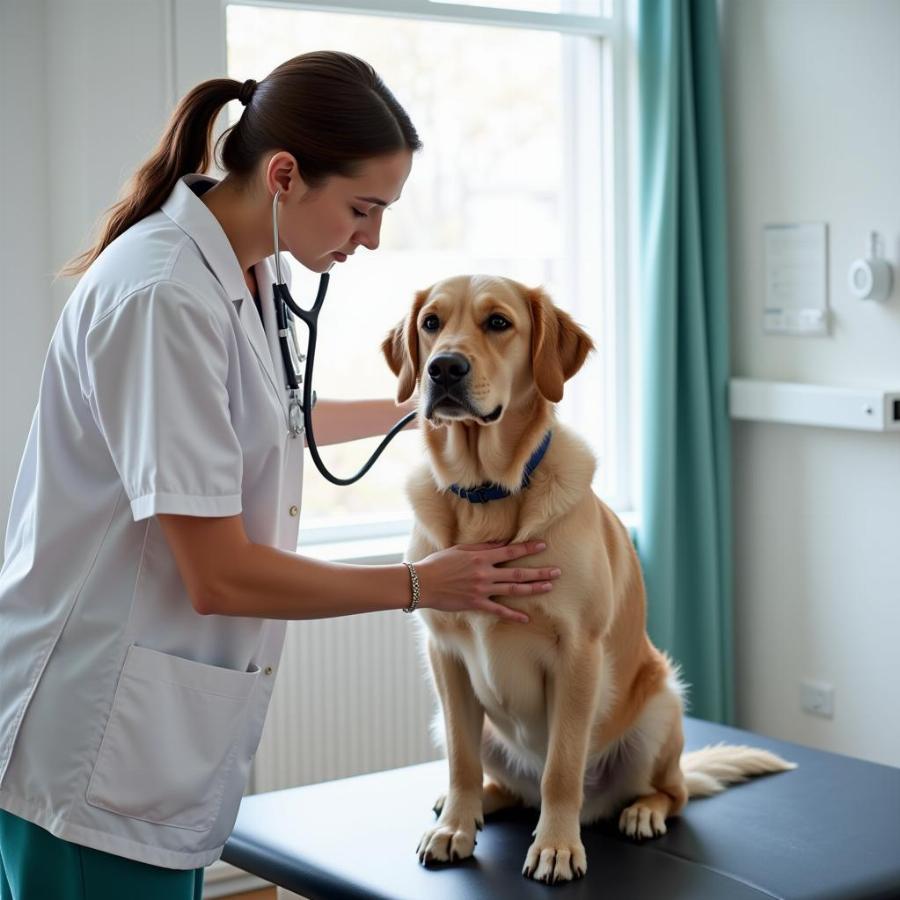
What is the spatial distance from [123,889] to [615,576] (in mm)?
860

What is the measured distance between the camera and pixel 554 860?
171cm

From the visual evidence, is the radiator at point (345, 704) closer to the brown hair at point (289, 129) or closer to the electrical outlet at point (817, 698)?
the electrical outlet at point (817, 698)

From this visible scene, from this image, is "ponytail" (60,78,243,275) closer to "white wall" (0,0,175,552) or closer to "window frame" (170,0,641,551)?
"white wall" (0,0,175,552)

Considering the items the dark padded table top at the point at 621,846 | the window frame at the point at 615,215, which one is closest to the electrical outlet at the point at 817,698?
the window frame at the point at 615,215

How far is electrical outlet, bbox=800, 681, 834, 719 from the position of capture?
3.29 meters

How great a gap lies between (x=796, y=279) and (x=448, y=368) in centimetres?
188

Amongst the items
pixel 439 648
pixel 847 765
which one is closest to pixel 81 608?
pixel 439 648

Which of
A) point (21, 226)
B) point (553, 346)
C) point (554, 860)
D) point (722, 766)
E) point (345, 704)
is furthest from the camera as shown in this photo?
point (345, 704)

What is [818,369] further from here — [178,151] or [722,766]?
[178,151]

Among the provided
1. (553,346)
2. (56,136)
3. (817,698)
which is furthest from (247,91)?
(817,698)

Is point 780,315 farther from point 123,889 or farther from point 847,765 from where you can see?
point 123,889

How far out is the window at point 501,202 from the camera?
3.37 m

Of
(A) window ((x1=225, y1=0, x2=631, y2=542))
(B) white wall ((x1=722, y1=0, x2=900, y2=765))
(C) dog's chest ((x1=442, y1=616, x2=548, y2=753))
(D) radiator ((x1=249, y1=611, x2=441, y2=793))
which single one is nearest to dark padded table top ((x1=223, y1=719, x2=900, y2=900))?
(C) dog's chest ((x1=442, y1=616, x2=548, y2=753))

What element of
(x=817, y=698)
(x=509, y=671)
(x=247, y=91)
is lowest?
(x=817, y=698)
